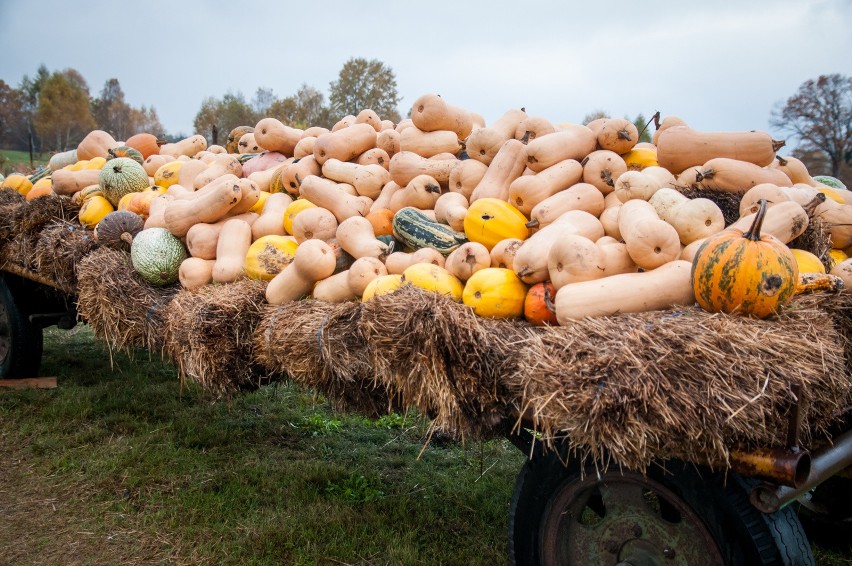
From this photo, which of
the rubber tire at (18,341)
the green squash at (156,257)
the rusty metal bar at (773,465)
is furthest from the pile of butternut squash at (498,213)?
the rubber tire at (18,341)

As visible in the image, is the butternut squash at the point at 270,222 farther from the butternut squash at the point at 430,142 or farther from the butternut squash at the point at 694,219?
the butternut squash at the point at 694,219

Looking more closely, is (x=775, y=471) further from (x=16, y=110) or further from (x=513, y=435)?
(x=16, y=110)

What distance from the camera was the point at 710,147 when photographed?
3270 mm

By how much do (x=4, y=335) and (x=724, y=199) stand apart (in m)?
6.15

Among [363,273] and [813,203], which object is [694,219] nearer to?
[813,203]

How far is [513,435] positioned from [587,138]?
1838 millimetres

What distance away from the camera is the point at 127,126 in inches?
2083

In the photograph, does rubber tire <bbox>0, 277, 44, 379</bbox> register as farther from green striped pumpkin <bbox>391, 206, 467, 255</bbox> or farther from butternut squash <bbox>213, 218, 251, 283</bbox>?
green striped pumpkin <bbox>391, 206, 467, 255</bbox>

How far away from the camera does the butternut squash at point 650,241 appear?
256cm

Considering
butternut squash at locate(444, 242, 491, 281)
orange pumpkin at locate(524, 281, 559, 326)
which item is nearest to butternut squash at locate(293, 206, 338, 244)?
butternut squash at locate(444, 242, 491, 281)

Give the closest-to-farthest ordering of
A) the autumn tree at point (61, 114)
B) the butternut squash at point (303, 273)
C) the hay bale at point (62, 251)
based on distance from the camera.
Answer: the butternut squash at point (303, 273), the hay bale at point (62, 251), the autumn tree at point (61, 114)

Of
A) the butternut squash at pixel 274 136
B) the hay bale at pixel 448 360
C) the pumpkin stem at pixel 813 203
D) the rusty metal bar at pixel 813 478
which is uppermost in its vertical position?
the butternut squash at pixel 274 136

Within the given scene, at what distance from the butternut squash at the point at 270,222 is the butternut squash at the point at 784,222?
2700 mm

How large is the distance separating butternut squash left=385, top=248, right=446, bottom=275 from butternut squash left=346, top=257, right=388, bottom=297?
0.09 meters
